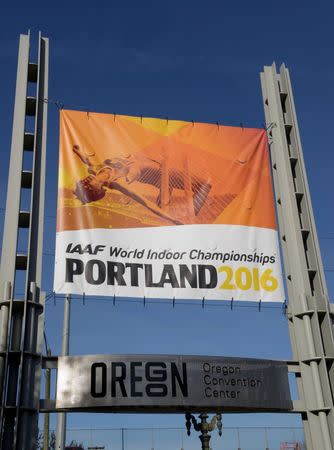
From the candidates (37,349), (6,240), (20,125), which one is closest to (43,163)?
(20,125)

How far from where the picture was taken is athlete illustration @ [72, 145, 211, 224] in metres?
12.3

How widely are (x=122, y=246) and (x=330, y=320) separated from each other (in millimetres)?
4590

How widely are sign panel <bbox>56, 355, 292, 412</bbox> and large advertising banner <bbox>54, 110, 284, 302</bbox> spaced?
149 centimetres

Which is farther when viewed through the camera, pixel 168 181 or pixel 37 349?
pixel 168 181

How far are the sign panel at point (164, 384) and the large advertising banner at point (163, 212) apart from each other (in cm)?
149

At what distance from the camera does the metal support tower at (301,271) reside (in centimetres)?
1120

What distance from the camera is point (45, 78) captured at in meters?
13.2

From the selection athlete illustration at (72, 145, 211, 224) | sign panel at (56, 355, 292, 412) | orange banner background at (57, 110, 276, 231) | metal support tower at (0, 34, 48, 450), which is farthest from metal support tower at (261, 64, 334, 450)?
metal support tower at (0, 34, 48, 450)

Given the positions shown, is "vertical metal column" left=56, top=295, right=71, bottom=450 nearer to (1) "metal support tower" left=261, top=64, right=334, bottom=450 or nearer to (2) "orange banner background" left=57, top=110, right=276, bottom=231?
(2) "orange banner background" left=57, top=110, right=276, bottom=231

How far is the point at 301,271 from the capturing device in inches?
489

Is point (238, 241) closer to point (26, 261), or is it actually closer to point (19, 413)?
point (26, 261)

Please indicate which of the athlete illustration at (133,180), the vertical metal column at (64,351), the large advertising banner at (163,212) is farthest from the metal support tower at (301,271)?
the vertical metal column at (64,351)

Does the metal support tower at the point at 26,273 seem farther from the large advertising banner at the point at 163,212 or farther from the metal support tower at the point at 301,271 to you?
the metal support tower at the point at 301,271

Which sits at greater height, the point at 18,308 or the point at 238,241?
the point at 238,241
